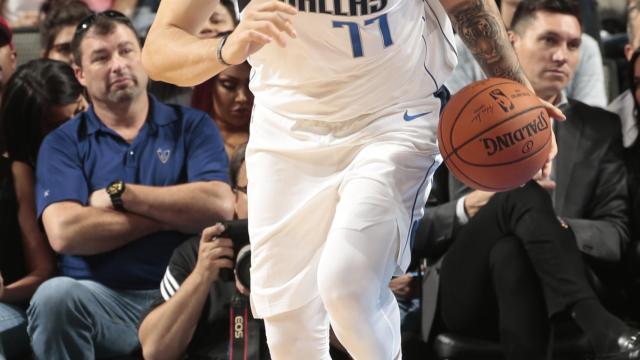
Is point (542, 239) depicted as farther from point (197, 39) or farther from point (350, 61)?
point (197, 39)

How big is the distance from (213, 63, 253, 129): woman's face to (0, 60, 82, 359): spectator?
2.53ft

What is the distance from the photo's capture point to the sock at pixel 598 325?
426cm

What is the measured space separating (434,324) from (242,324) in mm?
1011

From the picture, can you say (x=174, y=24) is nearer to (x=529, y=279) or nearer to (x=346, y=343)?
(x=346, y=343)

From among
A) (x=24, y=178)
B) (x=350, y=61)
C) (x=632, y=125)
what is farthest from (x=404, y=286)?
(x=24, y=178)

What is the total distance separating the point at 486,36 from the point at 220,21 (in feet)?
9.02

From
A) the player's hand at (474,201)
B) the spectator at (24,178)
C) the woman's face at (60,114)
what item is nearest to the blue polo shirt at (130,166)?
the spectator at (24,178)

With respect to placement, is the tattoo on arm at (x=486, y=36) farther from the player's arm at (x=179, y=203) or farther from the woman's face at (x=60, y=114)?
the woman's face at (x=60, y=114)

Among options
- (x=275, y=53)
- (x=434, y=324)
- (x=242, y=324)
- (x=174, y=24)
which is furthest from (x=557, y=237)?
(x=174, y=24)

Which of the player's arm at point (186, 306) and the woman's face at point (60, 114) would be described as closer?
the player's arm at point (186, 306)

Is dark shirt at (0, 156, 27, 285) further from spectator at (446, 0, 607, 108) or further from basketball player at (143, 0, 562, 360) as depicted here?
spectator at (446, 0, 607, 108)

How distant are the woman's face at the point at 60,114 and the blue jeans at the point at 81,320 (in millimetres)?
1188

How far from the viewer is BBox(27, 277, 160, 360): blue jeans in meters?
4.52

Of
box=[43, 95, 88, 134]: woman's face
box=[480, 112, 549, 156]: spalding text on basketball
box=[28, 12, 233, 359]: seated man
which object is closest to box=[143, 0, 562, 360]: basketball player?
box=[480, 112, 549, 156]: spalding text on basketball
